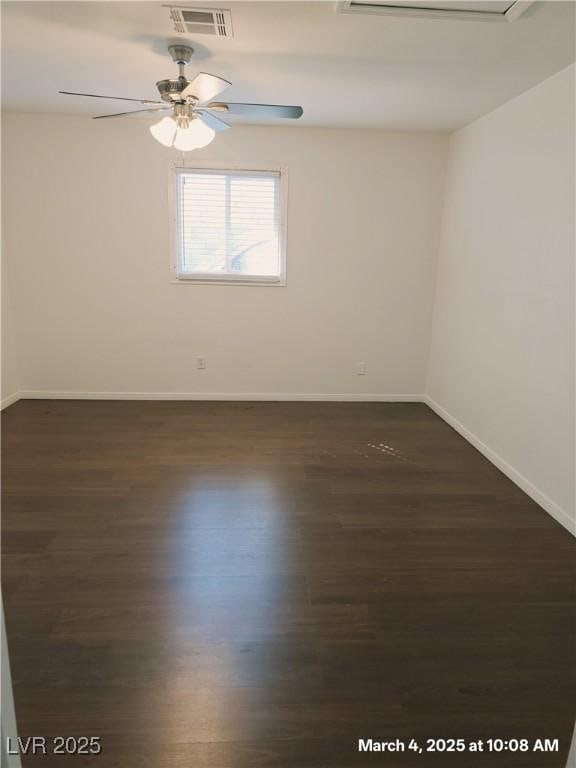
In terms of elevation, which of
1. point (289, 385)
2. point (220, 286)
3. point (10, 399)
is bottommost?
point (10, 399)

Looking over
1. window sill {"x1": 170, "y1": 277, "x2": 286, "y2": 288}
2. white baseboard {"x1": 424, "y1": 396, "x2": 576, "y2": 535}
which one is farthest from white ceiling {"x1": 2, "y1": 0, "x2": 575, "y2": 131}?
white baseboard {"x1": 424, "y1": 396, "x2": 576, "y2": 535}

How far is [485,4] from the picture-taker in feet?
5.98

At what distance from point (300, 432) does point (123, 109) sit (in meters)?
2.98

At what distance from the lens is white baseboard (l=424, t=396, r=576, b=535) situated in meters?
2.52

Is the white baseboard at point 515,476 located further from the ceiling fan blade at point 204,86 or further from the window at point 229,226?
the ceiling fan blade at point 204,86

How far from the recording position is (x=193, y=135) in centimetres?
231

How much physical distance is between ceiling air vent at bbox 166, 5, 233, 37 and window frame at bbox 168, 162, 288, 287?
71.7 inches

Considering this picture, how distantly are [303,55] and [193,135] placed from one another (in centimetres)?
76

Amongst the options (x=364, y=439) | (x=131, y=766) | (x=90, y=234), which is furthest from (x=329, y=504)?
(x=90, y=234)

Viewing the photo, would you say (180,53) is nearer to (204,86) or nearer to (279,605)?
(204,86)

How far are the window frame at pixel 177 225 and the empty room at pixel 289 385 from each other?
0.8 inches

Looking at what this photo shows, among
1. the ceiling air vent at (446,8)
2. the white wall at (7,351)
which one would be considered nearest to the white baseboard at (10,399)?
the white wall at (7,351)

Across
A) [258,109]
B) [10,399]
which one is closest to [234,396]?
[10,399]

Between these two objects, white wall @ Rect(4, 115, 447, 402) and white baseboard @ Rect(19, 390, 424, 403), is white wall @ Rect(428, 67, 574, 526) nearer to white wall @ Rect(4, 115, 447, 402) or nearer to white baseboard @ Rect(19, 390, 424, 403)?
white wall @ Rect(4, 115, 447, 402)
